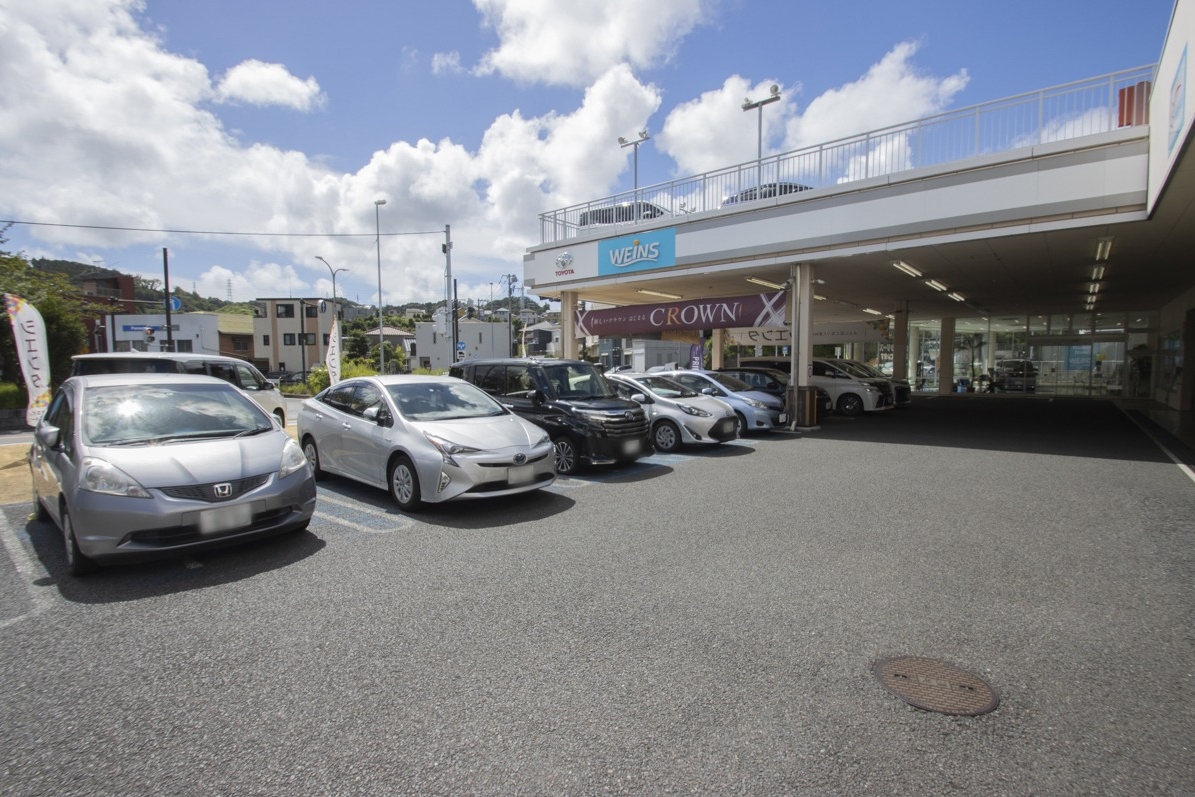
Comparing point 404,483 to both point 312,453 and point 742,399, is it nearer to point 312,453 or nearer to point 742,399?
point 312,453

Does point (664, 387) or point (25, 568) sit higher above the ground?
point (664, 387)

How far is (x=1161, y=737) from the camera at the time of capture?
2.62 metres

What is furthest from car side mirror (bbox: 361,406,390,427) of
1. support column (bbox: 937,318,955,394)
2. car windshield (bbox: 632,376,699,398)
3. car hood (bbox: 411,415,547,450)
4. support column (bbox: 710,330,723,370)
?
support column (bbox: 937,318,955,394)

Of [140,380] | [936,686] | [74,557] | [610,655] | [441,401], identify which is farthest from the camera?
[441,401]

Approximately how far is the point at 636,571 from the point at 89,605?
3.80m

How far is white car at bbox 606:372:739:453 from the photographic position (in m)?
10.8

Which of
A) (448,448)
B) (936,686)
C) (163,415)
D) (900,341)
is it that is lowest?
(936,686)

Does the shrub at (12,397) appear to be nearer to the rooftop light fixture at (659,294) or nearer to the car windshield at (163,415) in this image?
the car windshield at (163,415)

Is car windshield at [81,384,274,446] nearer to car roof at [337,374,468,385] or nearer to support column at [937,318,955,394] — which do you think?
car roof at [337,374,468,385]

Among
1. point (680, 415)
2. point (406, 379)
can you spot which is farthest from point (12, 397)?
point (680, 415)

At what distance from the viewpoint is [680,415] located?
1098cm

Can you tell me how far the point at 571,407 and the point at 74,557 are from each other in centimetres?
570

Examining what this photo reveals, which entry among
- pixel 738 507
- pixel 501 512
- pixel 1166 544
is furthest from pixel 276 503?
pixel 1166 544

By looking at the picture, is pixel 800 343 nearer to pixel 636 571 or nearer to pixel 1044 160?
pixel 1044 160
